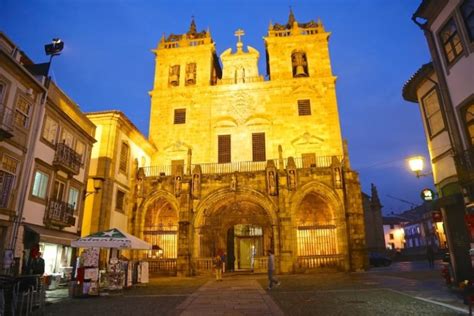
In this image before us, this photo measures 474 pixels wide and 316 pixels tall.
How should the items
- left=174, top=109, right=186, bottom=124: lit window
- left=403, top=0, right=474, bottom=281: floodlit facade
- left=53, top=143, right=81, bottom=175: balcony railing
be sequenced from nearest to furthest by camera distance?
left=403, top=0, right=474, bottom=281: floodlit facade
left=53, top=143, right=81, bottom=175: balcony railing
left=174, top=109, right=186, bottom=124: lit window

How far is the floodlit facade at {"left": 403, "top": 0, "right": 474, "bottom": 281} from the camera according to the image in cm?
1088

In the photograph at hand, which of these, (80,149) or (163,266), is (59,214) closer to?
(80,149)

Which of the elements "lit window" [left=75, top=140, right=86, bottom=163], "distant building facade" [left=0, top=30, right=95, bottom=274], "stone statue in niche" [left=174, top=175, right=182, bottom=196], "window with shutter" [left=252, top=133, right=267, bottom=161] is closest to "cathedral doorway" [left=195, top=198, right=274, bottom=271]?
"stone statue in niche" [left=174, top=175, right=182, bottom=196]

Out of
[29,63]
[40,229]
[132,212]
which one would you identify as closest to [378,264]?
[132,212]

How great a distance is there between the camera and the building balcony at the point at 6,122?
13.3 metres

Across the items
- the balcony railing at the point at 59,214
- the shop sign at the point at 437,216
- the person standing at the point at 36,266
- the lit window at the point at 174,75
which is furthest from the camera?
the lit window at the point at 174,75

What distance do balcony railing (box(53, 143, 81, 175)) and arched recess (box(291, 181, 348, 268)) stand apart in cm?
1394

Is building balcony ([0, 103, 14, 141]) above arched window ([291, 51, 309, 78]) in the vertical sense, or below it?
below

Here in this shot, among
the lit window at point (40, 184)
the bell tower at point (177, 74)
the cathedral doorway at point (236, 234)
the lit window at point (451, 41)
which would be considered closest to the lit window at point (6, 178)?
the lit window at point (40, 184)

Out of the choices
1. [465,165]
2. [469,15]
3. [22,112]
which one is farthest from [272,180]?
[22,112]

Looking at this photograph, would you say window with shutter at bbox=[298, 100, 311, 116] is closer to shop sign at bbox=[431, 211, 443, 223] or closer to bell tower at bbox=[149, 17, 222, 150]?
bell tower at bbox=[149, 17, 222, 150]

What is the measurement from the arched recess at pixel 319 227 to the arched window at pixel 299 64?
1139cm

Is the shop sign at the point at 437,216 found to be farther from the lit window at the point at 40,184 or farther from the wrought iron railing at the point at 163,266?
the lit window at the point at 40,184

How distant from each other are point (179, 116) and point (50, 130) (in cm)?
1323
